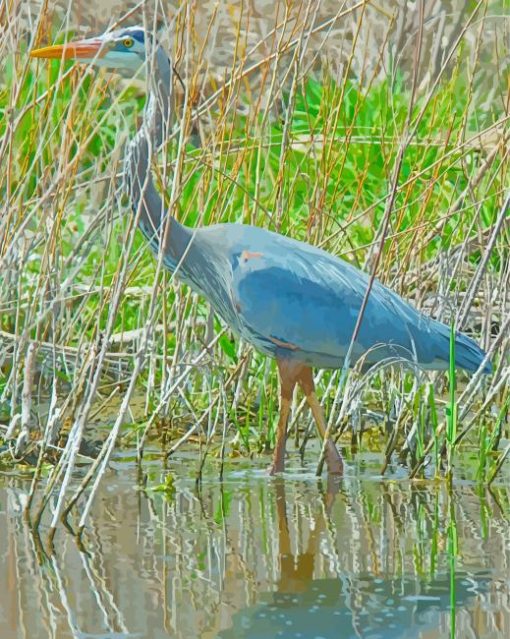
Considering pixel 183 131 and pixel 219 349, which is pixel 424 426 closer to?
pixel 219 349

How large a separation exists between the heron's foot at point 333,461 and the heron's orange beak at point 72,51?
53.6 inches

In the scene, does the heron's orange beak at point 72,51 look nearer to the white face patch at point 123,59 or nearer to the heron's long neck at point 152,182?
the white face patch at point 123,59

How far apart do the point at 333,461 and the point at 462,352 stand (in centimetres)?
52

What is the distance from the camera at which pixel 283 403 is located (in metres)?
4.46

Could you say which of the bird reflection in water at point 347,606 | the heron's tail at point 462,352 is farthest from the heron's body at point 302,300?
the bird reflection in water at point 347,606

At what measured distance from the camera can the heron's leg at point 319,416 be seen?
14.2 ft

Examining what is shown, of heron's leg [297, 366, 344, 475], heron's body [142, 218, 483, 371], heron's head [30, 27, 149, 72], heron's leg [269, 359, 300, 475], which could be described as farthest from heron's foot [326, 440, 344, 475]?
heron's head [30, 27, 149, 72]

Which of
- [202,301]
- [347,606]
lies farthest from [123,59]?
[347,606]

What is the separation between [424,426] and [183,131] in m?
1.35

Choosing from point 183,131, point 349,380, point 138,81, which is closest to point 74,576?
point 183,131

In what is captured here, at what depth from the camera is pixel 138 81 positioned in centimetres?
784

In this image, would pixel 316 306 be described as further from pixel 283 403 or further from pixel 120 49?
pixel 120 49

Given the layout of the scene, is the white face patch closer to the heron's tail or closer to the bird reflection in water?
the heron's tail

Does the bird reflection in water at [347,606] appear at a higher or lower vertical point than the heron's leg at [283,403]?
lower
